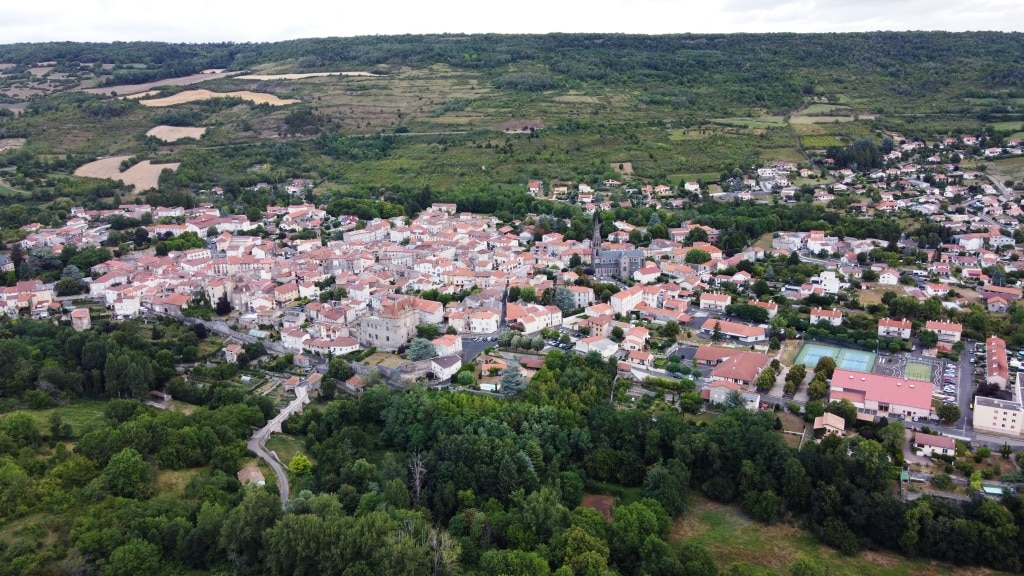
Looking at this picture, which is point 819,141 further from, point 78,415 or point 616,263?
point 78,415

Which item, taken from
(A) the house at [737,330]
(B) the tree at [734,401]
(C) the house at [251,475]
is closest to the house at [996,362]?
(A) the house at [737,330]

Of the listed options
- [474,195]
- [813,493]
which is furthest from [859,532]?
[474,195]

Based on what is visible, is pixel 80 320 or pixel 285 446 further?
pixel 80 320

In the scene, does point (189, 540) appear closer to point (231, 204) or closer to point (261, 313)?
point (261, 313)

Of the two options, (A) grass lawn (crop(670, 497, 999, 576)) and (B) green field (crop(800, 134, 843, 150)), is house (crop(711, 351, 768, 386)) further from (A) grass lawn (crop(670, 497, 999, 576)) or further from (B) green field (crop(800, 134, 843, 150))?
(B) green field (crop(800, 134, 843, 150))

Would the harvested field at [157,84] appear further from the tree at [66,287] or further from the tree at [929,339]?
the tree at [929,339]

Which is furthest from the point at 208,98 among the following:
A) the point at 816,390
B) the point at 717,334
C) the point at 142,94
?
the point at 816,390
